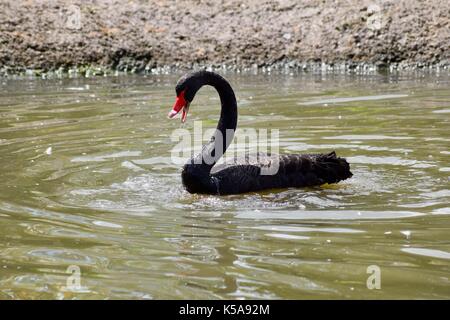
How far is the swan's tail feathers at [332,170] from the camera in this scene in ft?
19.4

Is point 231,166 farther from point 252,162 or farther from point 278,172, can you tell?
point 278,172

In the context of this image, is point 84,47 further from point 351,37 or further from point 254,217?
point 254,217

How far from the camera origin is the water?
3881 mm

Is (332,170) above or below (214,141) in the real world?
below

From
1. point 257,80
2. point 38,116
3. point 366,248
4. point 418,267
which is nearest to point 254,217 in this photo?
point 366,248

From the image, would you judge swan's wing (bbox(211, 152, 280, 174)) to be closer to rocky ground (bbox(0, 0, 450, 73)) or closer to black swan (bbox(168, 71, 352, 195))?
black swan (bbox(168, 71, 352, 195))

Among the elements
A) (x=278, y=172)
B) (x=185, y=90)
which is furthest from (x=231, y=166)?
(x=185, y=90)

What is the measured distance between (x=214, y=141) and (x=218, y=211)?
0.80m

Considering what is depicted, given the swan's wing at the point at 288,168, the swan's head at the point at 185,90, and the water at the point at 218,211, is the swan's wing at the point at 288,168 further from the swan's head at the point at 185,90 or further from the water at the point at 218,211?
the swan's head at the point at 185,90

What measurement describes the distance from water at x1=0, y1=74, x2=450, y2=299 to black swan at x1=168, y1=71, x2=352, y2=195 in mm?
86

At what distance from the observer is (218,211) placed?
5199 mm

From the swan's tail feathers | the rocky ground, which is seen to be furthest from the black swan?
the rocky ground
